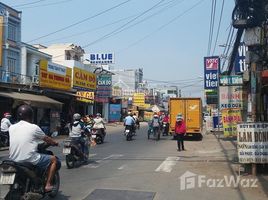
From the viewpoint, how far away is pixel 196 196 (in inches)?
376

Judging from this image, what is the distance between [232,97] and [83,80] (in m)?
20.1

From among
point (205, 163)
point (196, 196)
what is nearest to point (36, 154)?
point (196, 196)

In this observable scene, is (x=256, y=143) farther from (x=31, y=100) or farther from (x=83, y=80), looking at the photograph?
(x=83, y=80)

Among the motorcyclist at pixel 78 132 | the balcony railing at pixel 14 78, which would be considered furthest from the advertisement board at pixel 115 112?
the motorcyclist at pixel 78 132

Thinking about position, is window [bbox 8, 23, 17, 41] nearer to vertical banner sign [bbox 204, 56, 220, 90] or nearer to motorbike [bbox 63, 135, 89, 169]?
vertical banner sign [bbox 204, 56, 220, 90]

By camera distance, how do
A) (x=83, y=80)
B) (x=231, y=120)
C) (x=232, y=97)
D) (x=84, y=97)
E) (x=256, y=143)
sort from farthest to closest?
1. (x=83, y=80)
2. (x=84, y=97)
3. (x=231, y=120)
4. (x=232, y=97)
5. (x=256, y=143)

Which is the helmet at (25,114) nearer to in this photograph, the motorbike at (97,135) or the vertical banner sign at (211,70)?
the motorbike at (97,135)

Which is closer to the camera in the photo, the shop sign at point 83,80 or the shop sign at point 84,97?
the shop sign at point 84,97

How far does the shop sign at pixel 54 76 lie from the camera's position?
32.1 metres

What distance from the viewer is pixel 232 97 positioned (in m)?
26.4

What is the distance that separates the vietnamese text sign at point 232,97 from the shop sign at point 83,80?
17.7 metres

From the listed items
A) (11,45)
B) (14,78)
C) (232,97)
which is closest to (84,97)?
(14,78)

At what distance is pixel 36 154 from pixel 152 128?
21.2 metres

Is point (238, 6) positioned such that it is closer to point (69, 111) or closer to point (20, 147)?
point (20, 147)
